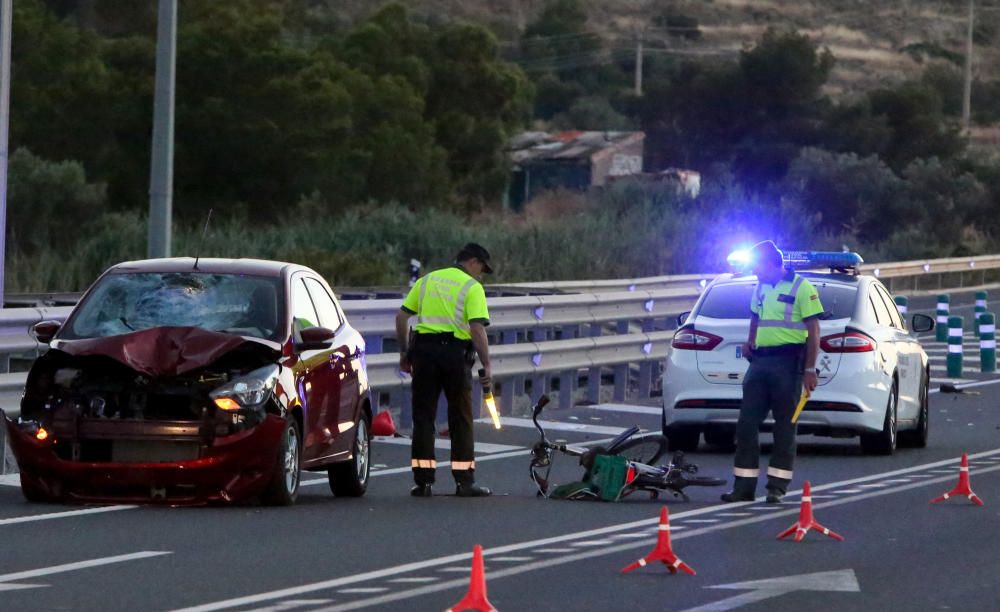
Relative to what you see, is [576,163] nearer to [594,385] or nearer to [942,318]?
[942,318]

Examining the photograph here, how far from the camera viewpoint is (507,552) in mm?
11141

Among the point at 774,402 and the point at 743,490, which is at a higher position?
the point at 774,402

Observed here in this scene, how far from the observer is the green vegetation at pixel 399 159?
41000 mm

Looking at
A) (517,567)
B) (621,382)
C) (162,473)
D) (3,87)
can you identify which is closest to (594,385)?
(621,382)

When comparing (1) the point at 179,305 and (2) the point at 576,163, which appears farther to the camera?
(2) the point at 576,163

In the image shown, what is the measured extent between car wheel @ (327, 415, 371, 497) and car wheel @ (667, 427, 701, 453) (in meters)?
3.94

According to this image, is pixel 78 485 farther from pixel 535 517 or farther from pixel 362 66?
pixel 362 66

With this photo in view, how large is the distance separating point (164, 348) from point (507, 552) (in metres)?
2.68

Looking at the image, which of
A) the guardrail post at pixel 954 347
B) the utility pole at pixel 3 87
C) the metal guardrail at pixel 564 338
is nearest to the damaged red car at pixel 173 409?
the metal guardrail at pixel 564 338

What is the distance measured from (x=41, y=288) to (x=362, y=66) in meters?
35.8

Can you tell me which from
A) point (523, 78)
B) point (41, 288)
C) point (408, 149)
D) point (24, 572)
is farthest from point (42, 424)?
point (523, 78)

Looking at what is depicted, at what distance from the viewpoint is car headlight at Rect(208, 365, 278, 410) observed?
1262cm

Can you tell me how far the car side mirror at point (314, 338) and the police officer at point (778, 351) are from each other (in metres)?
2.78

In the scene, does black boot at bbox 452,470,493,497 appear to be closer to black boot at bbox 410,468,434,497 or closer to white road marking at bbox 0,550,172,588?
black boot at bbox 410,468,434,497
